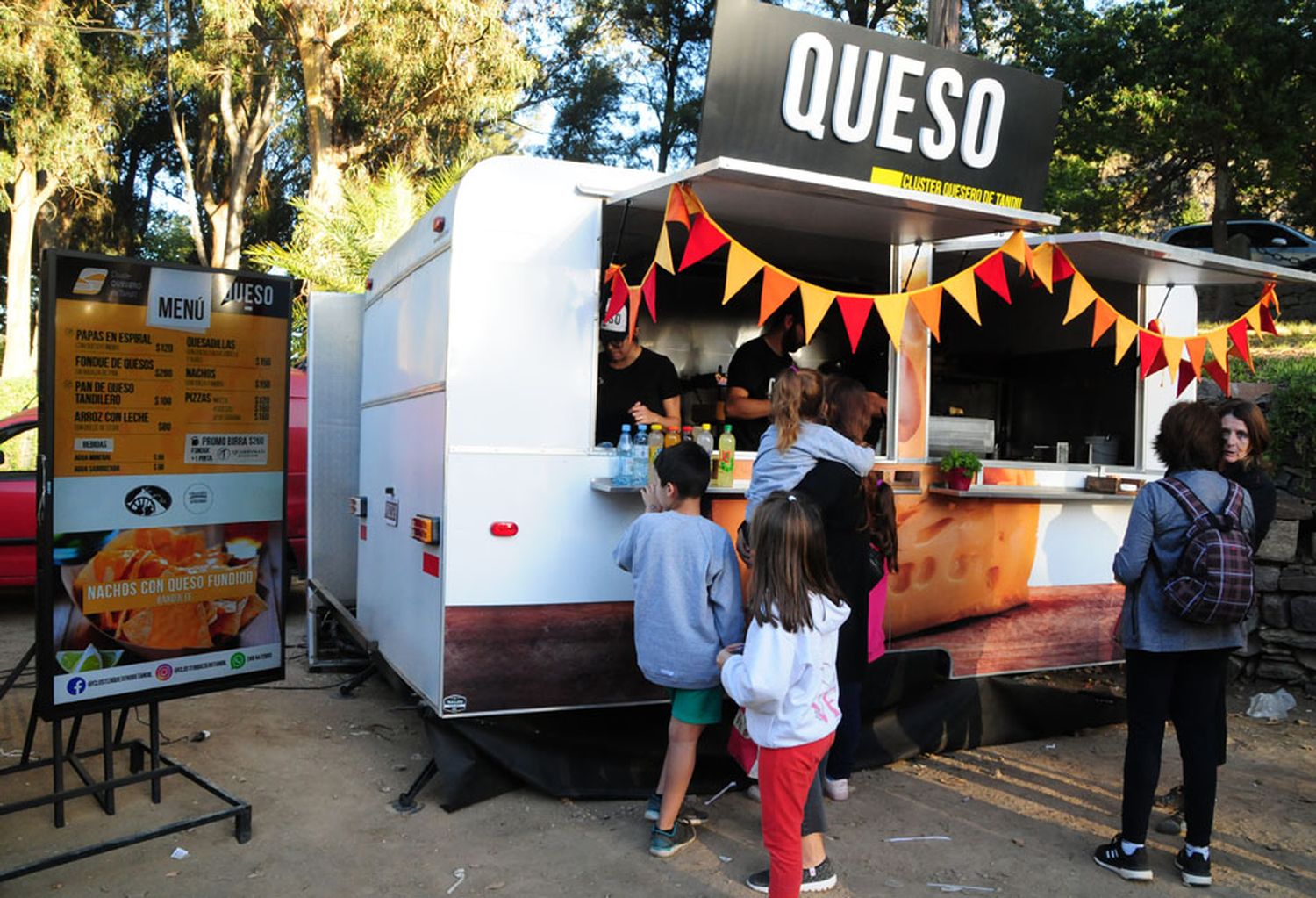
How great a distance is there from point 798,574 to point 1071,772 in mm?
2594

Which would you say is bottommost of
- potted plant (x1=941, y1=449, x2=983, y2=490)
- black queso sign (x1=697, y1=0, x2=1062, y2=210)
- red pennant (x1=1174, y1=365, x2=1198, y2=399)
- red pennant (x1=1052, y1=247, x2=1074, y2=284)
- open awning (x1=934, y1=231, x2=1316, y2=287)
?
potted plant (x1=941, y1=449, x2=983, y2=490)

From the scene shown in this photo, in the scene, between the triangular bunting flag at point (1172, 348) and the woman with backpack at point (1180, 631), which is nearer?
the woman with backpack at point (1180, 631)

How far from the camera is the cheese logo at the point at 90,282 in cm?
347

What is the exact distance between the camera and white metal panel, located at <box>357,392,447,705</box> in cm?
411

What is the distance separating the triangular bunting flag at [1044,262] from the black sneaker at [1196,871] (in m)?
2.44

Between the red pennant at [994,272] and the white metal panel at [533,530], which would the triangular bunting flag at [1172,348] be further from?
the white metal panel at [533,530]

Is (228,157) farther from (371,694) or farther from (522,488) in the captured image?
(522,488)

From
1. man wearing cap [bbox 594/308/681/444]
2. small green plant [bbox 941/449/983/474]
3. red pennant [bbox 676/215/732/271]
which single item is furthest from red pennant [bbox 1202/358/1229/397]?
red pennant [bbox 676/215/732/271]

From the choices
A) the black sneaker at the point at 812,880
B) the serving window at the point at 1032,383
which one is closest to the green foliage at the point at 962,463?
the serving window at the point at 1032,383

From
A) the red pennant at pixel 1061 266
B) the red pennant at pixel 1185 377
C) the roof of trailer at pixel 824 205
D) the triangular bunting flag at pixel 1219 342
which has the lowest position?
the red pennant at pixel 1185 377

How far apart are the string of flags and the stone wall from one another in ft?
4.39

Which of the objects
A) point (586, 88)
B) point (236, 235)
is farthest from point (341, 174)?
point (586, 88)

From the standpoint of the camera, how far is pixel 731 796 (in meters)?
4.23

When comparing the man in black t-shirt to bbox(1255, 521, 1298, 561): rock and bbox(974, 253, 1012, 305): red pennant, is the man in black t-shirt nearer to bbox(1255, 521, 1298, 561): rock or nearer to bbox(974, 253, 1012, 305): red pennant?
bbox(974, 253, 1012, 305): red pennant
